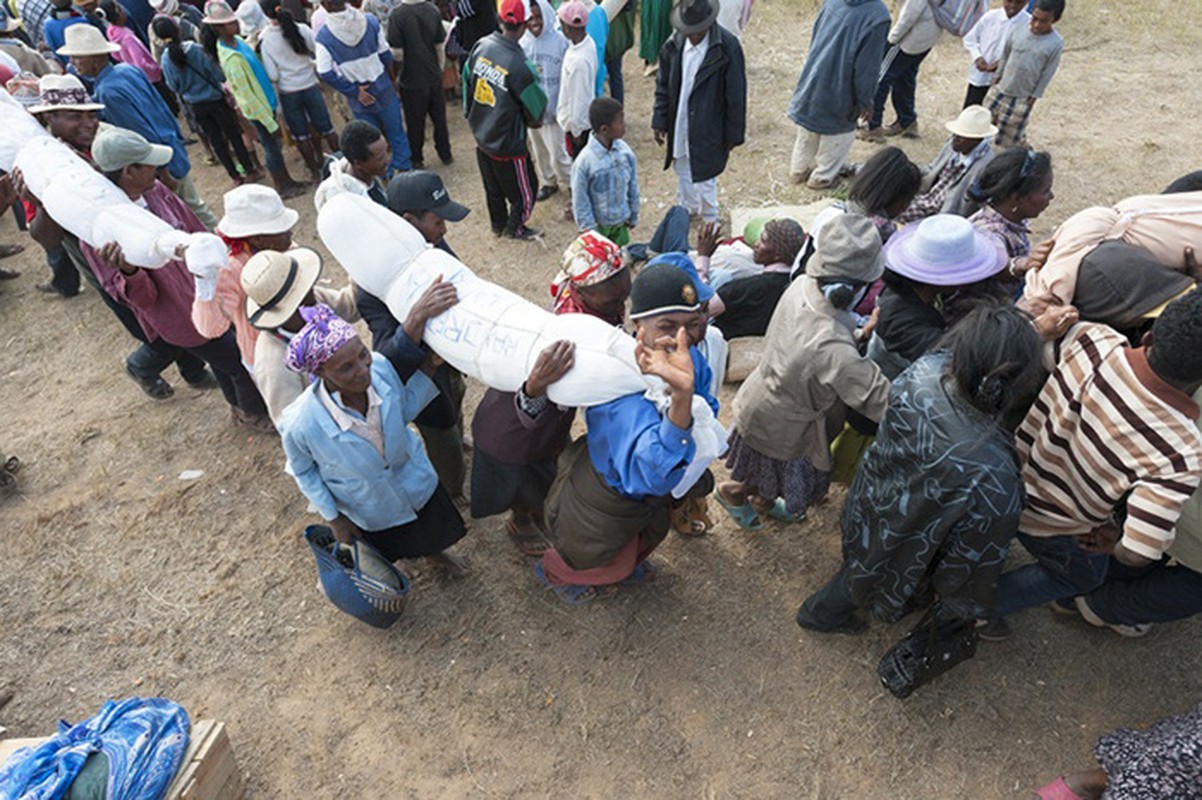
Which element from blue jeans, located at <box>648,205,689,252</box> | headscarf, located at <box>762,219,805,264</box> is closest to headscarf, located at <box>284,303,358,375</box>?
headscarf, located at <box>762,219,805,264</box>

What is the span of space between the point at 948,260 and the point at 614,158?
2.73 meters

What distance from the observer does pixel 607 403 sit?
8.46 ft

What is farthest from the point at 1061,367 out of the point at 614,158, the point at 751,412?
the point at 614,158

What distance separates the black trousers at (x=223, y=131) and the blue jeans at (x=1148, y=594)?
307 inches

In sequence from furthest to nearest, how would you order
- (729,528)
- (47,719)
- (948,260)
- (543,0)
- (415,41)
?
(415,41) < (543,0) < (729,528) < (47,719) < (948,260)

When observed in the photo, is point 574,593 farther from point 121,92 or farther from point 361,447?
point 121,92

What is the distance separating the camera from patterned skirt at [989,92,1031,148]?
6.36 m

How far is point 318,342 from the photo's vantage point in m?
2.60

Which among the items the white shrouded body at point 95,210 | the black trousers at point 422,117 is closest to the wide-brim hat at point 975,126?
the white shrouded body at point 95,210

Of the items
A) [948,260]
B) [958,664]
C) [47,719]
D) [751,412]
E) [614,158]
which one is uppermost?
[948,260]

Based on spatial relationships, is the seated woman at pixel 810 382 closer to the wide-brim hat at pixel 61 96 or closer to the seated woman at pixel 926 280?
the seated woman at pixel 926 280

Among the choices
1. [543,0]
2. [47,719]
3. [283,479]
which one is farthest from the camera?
[543,0]

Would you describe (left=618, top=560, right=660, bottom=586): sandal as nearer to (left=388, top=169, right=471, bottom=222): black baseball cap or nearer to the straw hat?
(left=388, top=169, right=471, bottom=222): black baseball cap

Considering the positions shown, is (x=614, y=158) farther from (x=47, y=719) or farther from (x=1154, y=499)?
(x=47, y=719)
